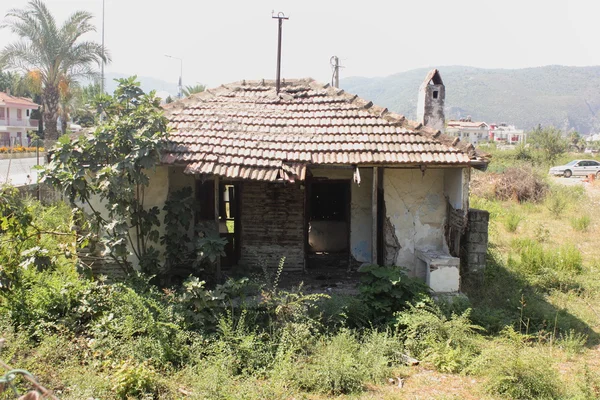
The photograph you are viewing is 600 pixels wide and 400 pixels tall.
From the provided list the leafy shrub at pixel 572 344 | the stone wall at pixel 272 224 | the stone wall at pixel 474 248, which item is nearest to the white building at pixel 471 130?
the stone wall at pixel 474 248

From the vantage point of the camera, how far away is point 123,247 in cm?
733

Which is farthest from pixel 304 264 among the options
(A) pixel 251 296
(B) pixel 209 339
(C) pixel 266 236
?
(B) pixel 209 339

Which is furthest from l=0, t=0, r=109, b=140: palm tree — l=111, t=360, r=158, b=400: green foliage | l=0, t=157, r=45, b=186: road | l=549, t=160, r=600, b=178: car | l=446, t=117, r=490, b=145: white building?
l=446, t=117, r=490, b=145: white building

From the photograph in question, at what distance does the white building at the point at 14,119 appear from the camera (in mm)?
45688

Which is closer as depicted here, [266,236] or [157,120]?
[157,120]

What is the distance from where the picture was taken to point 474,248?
9.51m

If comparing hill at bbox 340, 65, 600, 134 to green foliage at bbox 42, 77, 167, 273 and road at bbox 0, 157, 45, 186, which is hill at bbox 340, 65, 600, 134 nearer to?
road at bbox 0, 157, 45, 186

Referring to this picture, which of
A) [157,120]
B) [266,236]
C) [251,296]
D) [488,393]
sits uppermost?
[157,120]

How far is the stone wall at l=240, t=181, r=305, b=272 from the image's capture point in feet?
33.5

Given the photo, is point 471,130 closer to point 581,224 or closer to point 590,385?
point 581,224

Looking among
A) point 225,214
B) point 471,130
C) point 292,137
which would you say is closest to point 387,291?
point 292,137

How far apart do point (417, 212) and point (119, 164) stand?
5360 millimetres

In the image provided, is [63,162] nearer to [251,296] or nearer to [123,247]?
[123,247]

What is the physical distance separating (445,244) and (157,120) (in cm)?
563
